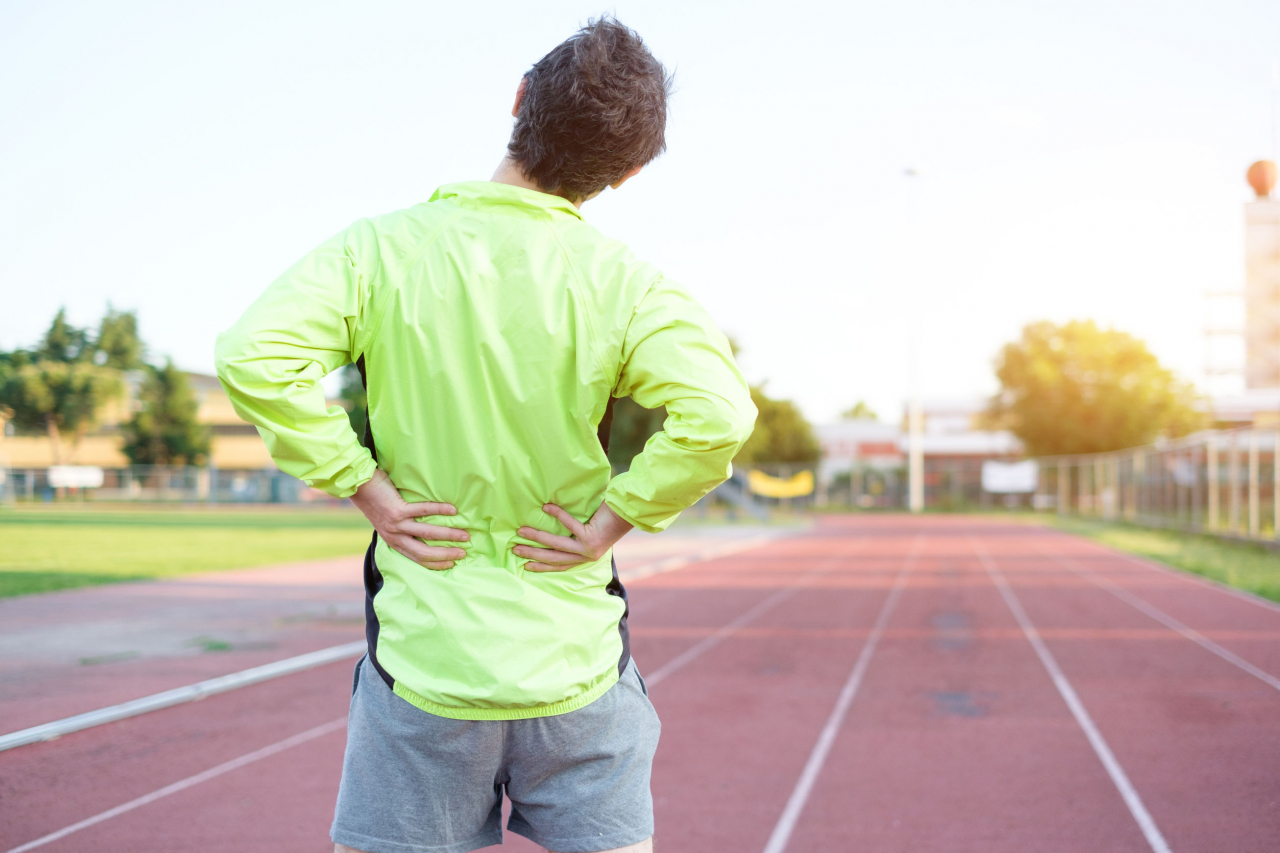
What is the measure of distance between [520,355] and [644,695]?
545 mm

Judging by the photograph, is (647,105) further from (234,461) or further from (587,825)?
(234,461)

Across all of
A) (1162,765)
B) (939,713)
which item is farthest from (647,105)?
(939,713)

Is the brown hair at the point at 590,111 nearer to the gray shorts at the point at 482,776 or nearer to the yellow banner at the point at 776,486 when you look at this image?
the gray shorts at the point at 482,776

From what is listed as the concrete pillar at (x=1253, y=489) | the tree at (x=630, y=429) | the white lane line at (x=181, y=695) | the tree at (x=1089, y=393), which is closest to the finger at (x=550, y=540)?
the white lane line at (x=181, y=695)

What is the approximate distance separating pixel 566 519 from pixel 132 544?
18.3 metres

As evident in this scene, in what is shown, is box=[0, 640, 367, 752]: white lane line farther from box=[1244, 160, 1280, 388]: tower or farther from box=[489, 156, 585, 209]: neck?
box=[1244, 160, 1280, 388]: tower

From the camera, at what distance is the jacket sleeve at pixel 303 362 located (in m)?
1.23

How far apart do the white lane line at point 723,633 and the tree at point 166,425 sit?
9.74 meters

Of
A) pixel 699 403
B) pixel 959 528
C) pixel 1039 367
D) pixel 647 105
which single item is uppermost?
pixel 1039 367

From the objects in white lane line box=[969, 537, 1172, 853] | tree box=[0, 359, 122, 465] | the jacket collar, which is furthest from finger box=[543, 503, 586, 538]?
tree box=[0, 359, 122, 465]

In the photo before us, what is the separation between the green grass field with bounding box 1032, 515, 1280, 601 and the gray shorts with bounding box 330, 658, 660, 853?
12568 mm

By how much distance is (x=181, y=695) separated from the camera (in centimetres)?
603

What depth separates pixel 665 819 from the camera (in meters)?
4.19

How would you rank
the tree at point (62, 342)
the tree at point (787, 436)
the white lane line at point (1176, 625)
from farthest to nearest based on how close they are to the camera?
1. the tree at point (787, 436)
2. the tree at point (62, 342)
3. the white lane line at point (1176, 625)
